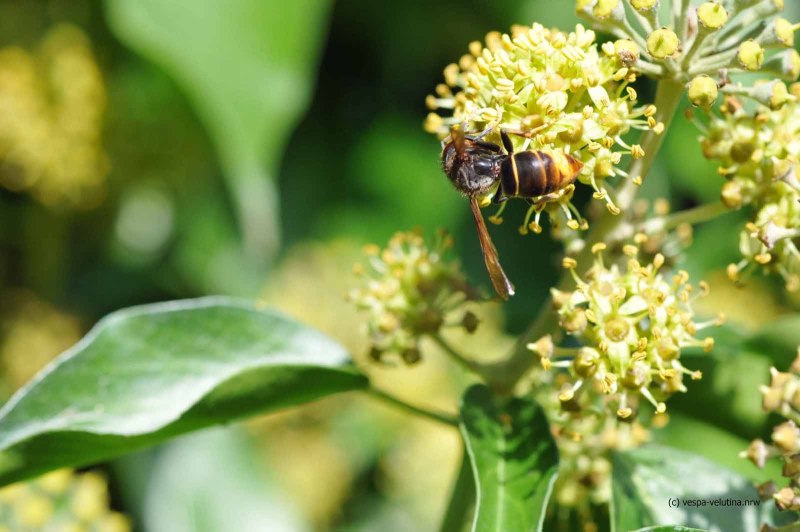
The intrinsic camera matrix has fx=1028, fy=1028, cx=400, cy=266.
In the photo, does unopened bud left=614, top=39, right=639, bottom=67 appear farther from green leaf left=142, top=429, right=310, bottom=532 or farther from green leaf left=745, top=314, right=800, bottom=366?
green leaf left=142, top=429, right=310, bottom=532

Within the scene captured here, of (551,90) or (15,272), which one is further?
(15,272)

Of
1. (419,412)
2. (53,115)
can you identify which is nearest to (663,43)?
(419,412)

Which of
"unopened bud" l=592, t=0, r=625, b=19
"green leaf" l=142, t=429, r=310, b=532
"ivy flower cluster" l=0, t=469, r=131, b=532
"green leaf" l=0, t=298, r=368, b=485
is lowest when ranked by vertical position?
"green leaf" l=142, t=429, r=310, b=532

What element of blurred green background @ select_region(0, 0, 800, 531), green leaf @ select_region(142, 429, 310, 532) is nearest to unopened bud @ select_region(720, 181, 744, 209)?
blurred green background @ select_region(0, 0, 800, 531)

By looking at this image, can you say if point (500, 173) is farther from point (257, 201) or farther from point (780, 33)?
point (257, 201)

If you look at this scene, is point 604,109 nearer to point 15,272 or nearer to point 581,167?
point 581,167

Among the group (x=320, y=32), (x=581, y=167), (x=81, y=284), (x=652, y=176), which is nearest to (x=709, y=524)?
(x=581, y=167)
